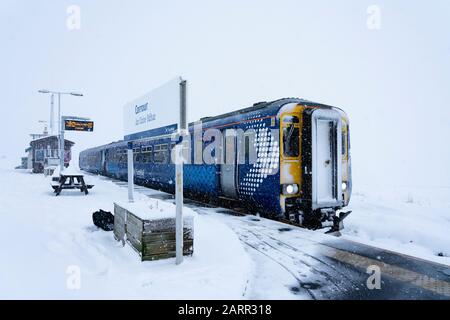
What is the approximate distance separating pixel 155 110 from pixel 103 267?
7.54 ft

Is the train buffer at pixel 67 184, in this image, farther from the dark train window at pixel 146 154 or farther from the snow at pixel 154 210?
the snow at pixel 154 210

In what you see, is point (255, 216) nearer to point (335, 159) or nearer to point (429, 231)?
point (335, 159)

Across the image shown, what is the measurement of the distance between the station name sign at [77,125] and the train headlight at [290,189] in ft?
34.9

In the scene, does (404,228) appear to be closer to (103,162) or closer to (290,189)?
(290,189)

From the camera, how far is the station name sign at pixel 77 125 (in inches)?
544

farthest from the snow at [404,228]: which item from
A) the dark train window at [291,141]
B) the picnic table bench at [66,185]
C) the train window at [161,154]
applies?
the picnic table bench at [66,185]

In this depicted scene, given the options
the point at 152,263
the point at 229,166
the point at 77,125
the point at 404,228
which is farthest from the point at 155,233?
the point at 77,125

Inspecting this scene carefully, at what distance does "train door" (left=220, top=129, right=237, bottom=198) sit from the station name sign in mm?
8145

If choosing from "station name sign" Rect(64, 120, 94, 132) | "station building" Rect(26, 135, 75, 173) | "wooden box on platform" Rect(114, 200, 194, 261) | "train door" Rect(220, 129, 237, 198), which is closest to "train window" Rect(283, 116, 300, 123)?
"train door" Rect(220, 129, 237, 198)

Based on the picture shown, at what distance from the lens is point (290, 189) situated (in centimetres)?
689

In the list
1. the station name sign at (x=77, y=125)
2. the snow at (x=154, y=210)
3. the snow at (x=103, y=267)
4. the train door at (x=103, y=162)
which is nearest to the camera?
the snow at (x=103, y=267)

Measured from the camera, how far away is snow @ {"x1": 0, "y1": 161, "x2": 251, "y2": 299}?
341 cm

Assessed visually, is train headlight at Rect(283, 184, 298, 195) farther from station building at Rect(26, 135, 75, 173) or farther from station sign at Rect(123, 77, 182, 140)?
station building at Rect(26, 135, 75, 173)

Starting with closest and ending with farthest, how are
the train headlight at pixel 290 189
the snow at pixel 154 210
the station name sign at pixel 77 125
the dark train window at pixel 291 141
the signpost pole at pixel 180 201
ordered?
the signpost pole at pixel 180 201 → the snow at pixel 154 210 → the train headlight at pixel 290 189 → the dark train window at pixel 291 141 → the station name sign at pixel 77 125
